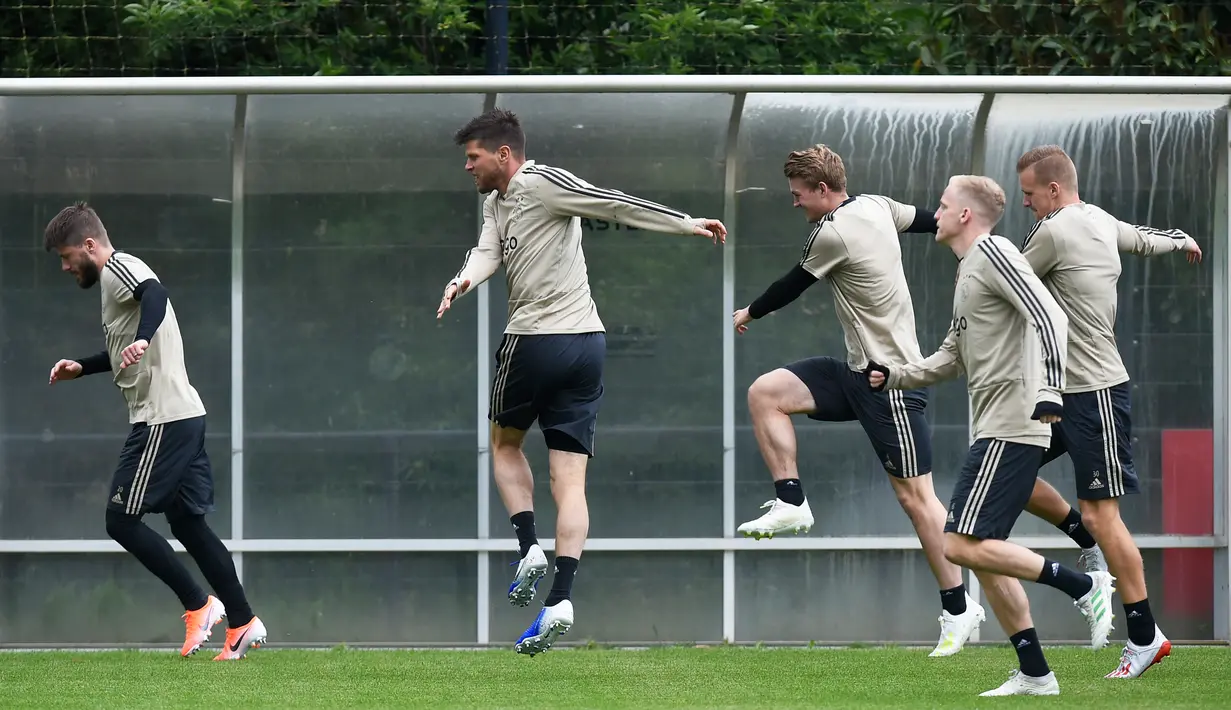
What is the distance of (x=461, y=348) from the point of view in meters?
8.35

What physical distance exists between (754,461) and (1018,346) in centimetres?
296

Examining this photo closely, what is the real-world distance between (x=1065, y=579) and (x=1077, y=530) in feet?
3.68

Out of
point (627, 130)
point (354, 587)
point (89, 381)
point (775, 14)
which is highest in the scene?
point (775, 14)

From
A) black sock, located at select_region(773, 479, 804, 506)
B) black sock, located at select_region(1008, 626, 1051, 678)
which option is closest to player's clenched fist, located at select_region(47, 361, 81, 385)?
black sock, located at select_region(773, 479, 804, 506)

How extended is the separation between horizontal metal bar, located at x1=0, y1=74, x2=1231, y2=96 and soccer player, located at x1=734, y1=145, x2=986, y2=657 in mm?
977

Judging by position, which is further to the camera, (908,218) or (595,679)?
(908,218)

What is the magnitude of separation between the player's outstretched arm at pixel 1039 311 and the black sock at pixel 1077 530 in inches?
62.6

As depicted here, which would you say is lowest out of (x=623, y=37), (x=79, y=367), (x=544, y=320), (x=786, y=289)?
(x=79, y=367)

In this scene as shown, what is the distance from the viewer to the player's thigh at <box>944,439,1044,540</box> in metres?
5.55

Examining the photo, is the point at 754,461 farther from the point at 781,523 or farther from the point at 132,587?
the point at 132,587

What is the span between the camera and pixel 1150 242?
674 centimetres

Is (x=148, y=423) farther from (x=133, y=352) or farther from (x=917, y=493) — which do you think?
(x=917, y=493)

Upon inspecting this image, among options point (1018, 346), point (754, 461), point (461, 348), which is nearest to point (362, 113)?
point (461, 348)

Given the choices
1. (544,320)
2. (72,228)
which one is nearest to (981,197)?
(544,320)
